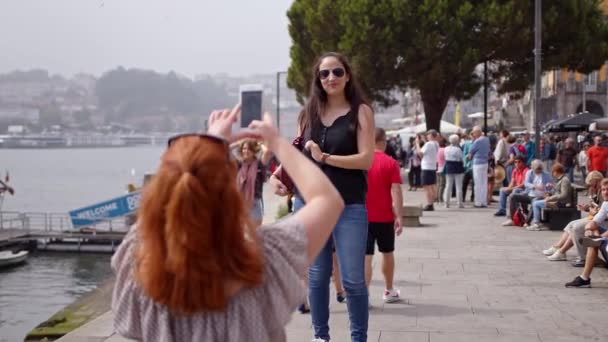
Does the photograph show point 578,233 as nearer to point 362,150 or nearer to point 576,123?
point 362,150

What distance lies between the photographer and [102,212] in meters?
43.0

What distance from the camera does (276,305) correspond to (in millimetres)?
2408

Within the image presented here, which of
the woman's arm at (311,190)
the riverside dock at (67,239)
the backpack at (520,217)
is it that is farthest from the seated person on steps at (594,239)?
the riverside dock at (67,239)

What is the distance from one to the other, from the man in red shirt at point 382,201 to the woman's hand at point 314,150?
Result: 234 cm

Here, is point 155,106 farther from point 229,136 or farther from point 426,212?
point 229,136

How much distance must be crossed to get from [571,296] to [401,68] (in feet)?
78.7

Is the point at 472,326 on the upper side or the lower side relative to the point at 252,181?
lower

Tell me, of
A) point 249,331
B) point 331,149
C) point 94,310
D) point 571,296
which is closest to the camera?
point 249,331

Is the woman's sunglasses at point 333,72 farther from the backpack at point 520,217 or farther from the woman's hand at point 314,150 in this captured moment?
the backpack at point 520,217

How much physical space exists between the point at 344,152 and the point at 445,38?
27220mm

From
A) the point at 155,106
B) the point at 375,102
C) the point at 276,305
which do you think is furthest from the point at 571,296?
the point at 155,106

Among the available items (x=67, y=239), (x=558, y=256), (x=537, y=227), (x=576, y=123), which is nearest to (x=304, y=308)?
(x=558, y=256)

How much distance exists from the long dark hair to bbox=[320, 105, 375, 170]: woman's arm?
0.05 meters

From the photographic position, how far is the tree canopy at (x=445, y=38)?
101ft
